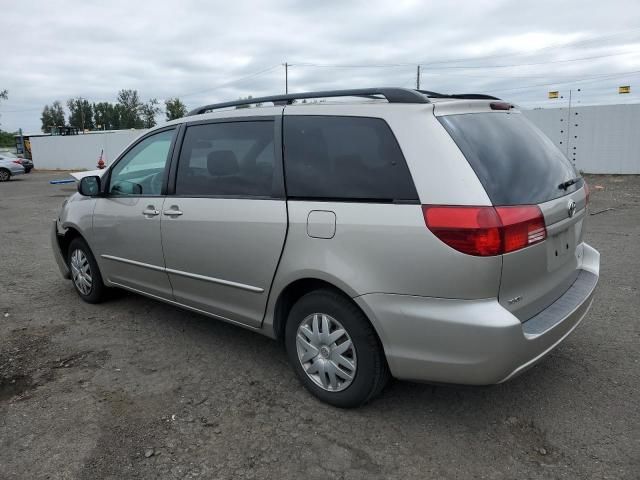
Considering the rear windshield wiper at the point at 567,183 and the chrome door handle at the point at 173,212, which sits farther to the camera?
the chrome door handle at the point at 173,212

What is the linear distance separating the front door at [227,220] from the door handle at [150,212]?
12cm

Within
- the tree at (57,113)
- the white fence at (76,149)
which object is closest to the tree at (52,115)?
the tree at (57,113)

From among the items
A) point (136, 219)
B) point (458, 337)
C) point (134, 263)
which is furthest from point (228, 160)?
point (458, 337)

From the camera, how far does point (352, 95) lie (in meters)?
3.07

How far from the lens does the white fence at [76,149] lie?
2780 centimetres

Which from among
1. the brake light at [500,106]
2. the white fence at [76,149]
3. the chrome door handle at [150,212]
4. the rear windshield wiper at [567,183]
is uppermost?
the white fence at [76,149]

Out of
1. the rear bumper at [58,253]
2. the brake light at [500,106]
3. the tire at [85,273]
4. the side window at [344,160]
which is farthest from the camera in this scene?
the rear bumper at [58,253]

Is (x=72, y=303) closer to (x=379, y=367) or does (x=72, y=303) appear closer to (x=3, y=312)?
(x=3, y=312)

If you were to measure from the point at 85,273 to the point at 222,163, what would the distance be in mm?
2226

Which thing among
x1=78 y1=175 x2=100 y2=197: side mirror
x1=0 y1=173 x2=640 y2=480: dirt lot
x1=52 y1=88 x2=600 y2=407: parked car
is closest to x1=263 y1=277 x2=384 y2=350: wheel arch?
x1=52 y1=88 x2=600 y2=407: parked car

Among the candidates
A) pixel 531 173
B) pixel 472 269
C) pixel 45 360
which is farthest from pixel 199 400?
pixel 531 173

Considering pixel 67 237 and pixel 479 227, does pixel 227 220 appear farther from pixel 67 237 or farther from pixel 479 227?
pixel 67 237

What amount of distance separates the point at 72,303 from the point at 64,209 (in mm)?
913

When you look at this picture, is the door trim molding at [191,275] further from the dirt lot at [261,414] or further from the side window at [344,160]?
the side window at [344,160]
